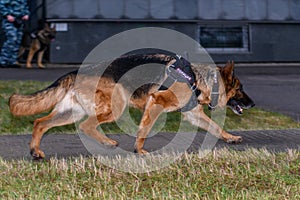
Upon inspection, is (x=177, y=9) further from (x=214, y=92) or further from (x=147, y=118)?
(x=147, y=118)

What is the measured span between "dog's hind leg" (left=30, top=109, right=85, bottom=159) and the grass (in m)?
0.37

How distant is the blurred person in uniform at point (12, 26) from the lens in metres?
15.2

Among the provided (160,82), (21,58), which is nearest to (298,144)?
(160,82)

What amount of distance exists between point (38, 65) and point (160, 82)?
1009cm

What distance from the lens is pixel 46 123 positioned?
680cm

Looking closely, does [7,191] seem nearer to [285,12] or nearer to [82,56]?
[82,56]

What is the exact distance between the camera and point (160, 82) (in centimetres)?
688

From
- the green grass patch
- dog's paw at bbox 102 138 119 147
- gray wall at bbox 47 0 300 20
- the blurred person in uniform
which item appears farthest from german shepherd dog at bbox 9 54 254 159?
gray wall at bbox 47 0 300 20

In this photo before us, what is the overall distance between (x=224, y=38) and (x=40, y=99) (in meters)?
11.7

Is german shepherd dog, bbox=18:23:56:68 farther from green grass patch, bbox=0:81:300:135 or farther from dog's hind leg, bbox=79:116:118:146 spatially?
dog's hind leg, bbox=79:116:118:146

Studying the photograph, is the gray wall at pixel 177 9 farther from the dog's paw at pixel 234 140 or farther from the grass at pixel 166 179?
the grass at pixel 166 179

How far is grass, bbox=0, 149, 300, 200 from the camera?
16.4 ft

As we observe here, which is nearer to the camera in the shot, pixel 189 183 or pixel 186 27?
pixel 189 183

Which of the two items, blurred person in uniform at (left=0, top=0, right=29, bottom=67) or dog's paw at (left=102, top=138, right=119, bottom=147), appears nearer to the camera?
dog's paw at (left=102, top=138, right=119, bottom=147)
